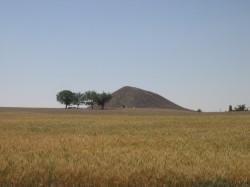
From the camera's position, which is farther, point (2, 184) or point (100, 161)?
point (100, 161)

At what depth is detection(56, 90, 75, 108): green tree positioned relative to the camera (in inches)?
7092

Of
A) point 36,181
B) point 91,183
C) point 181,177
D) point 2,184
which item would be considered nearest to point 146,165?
point 181,177

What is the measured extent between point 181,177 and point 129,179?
1.38 metres

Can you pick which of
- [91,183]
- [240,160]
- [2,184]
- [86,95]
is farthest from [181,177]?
[86,95]

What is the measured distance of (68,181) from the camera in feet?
33.0

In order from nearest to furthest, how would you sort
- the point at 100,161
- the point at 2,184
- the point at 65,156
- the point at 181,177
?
the point at 2,184 < the point at 181,177 < the point at 100,161 < the point at 65,156

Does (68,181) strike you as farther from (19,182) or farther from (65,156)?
(65,156)

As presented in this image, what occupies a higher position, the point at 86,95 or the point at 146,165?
the point at 86,95

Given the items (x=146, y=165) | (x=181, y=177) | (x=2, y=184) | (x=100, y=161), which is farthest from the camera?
(x=100, y=161)

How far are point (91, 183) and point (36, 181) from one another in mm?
1312

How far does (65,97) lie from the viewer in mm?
180375

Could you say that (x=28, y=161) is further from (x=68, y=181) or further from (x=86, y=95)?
(x=86, y=95)

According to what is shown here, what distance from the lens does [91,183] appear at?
1002cm

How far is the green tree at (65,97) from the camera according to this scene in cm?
18012
